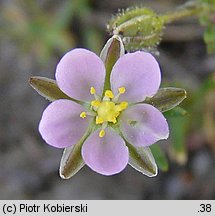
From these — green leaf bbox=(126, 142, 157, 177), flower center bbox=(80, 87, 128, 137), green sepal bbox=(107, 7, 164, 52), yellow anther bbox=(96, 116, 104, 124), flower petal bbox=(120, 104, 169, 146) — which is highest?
green sepal bbox=(107, 7, 164, 52)

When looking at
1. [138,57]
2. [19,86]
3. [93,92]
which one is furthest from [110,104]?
[19,86]

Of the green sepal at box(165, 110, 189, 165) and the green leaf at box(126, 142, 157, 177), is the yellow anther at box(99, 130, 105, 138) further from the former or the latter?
the green sepal at box(165, 110, 189, 165)

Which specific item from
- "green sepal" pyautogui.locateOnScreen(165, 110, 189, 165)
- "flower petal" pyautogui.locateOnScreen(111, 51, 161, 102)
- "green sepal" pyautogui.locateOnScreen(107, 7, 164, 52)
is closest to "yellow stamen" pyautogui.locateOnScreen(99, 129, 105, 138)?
"flower petal" pyautogui.locateOnScreen(111, 51, 161, 102)

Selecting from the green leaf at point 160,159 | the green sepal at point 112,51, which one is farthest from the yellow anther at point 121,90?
the green leaf at point 160,159

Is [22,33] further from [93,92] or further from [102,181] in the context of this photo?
[93,92]

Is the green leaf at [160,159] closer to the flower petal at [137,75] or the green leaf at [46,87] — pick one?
the flower petal at [137,75]

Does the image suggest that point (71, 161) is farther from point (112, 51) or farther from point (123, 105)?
point (112, 51)
